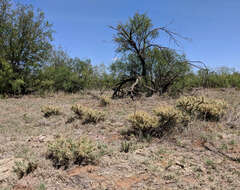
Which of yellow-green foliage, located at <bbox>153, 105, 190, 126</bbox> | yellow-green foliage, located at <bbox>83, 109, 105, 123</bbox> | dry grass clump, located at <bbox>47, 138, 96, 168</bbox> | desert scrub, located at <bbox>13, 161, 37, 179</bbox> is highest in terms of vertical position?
yellow-green foliage, located at <bbox>153, 105, 190, 126</bbox>

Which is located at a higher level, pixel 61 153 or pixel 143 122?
pixel 143 122

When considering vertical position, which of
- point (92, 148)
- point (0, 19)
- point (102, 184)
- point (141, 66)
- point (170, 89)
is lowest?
point (102, 184)

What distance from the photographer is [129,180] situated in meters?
2.48

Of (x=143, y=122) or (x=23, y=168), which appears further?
Result: (x=143, y=122)

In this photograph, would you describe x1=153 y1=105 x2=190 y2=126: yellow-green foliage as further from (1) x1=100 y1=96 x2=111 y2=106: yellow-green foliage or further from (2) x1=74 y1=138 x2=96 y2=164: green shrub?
(1) x1=100 y1=96 x2=111 y2=106: yellow-green foliage

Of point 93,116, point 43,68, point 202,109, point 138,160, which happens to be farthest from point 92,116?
point 43,68

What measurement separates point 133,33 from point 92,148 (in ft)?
27.2

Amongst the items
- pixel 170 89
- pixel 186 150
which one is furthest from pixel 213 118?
pixel 170 89

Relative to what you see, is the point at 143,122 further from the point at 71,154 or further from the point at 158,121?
the point at 71,154

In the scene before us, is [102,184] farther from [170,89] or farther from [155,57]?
[155,57]

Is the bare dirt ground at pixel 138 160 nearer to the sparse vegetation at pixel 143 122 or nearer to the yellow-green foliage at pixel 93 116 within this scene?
the sparse vegetation at pixel 143 122

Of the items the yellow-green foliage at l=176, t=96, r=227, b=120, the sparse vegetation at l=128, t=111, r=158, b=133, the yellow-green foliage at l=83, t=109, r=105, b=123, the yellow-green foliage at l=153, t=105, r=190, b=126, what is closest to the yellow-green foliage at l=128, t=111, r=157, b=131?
the sparse vegetation at l=128, t=111, r=158, b=133

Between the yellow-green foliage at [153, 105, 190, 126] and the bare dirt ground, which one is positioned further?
the yellow-green foliage at [153, 105, 190, 126]

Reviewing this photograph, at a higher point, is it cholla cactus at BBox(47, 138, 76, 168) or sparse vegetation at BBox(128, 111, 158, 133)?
sparse vegetation at BBox(128, 111, 158, 133)
